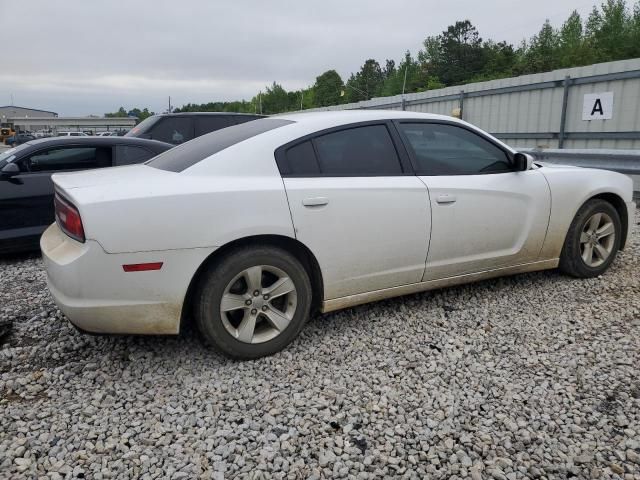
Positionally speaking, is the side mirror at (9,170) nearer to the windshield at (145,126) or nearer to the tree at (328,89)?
the windshield at (145,126)

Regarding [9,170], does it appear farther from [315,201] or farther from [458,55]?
[458,55]

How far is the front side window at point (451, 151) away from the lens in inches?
141

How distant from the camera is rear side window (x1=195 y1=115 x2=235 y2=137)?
10.2 meters

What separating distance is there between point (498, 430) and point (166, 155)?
283 centimetres

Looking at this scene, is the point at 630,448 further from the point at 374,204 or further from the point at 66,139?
the point at 66,139

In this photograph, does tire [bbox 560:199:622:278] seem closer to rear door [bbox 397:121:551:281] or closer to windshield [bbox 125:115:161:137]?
rear door [bbox 397:121:551:281]

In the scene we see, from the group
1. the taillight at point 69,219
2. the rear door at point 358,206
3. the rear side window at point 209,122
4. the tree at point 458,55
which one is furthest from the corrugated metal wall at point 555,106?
the tree at point 458,55

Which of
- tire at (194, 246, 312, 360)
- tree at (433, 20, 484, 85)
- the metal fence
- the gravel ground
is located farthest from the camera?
tree at (433, 20, 484, 85)

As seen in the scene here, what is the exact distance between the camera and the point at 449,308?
12.4ft

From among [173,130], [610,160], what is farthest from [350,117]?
[173,130]

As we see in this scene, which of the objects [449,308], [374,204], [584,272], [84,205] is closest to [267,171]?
[374,204]

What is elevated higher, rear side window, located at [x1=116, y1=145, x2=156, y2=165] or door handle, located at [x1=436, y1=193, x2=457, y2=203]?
rear side window, located at [x1=116, y1=145, x2=156, y2=165]

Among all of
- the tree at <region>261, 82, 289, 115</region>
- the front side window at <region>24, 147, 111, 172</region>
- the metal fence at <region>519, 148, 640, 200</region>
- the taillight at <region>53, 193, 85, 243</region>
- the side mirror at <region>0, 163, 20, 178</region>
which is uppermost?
the tree at <region>261, 82, 289, 115</region>

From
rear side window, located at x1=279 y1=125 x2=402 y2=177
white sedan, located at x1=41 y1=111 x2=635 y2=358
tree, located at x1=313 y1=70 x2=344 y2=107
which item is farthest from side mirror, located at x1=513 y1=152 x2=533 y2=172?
tree, located at x1=313 y1=70 x2=344 y2=107
